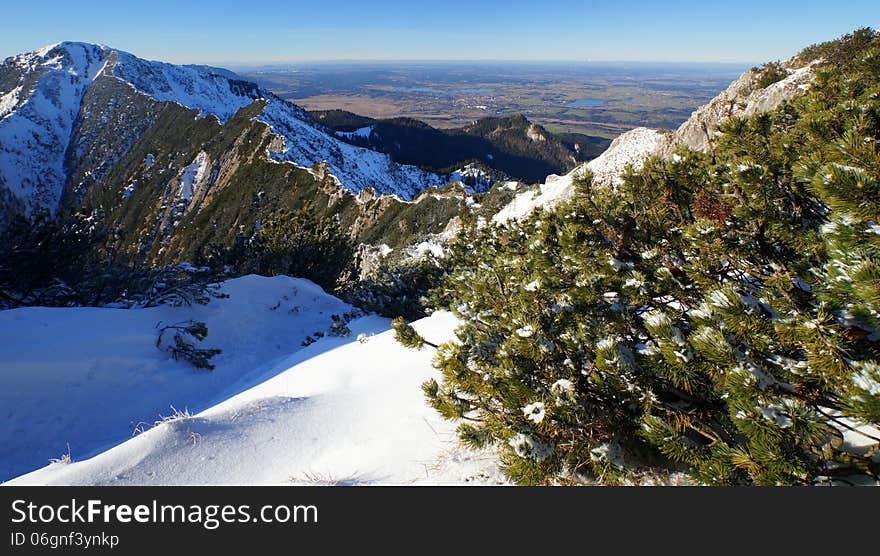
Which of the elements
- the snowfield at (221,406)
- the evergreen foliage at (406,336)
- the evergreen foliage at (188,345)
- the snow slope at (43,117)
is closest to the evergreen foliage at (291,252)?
the snowfield at (221,406)

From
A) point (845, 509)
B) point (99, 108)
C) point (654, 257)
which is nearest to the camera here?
point (845, 509)

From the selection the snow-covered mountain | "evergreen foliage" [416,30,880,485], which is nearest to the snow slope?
the snow-covered mountain

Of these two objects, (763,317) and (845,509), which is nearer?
(845,509)

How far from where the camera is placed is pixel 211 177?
76.4 metres

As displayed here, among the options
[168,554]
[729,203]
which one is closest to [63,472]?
[168,554]

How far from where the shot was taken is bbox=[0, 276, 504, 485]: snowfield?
3676 millimetres

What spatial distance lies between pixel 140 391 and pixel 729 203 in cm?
A: 952

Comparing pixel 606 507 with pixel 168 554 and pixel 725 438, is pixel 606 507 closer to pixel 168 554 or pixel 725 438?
pixel 725 438

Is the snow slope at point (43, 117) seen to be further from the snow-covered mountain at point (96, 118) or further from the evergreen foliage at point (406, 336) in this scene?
the evergreen foliage at point (406, 336)

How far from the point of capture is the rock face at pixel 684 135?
61.8ft

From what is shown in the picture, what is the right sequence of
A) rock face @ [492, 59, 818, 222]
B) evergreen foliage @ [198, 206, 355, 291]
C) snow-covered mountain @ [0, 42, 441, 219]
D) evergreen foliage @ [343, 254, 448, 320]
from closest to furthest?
evergreen foliage @ [343, 254, 448, 320] → rock face @ [492, 59, 818, 222] → evergreen foliage @ [198, 206, 355, 291] → snow-covered mountain @ [0, 42, 441, 219]

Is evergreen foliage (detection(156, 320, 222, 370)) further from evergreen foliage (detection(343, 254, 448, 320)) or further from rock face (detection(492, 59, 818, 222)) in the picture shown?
rock face (detection(492, 59, 818, 222))

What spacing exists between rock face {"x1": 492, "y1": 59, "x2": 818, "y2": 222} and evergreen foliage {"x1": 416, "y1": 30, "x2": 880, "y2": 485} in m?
11.5

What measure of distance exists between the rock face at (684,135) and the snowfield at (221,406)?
10.9 meters
